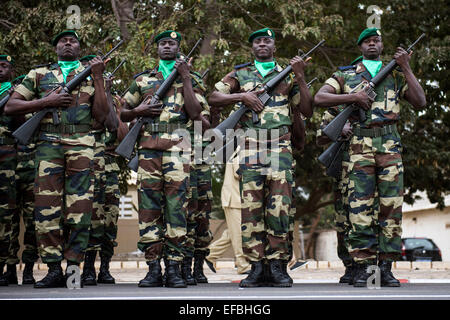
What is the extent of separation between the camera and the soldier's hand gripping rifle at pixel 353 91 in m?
6.13

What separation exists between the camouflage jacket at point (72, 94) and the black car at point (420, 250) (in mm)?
17740

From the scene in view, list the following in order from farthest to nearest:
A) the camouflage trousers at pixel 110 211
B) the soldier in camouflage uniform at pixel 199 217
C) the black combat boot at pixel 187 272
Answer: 1. the camouflage trousers at pixel 110 211
2. the soldier in camouflage uniform at pixel 199 217
3. the black combat boot at pixel 187 272

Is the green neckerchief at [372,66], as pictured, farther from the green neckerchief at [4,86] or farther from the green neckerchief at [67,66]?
the green neckerchief at [4,86]

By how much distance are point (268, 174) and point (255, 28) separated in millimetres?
8203

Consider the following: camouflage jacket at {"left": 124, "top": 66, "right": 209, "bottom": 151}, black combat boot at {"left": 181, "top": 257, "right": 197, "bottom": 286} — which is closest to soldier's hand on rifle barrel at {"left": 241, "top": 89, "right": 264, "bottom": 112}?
camouflage jacket at {"left": 124, "top": 66, "right": 209, "bottom": 151}

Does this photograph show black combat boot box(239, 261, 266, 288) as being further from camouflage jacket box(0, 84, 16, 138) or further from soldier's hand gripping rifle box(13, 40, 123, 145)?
camouflage jacket box(0, 84, 16, 138)

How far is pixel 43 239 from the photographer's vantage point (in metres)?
6.00

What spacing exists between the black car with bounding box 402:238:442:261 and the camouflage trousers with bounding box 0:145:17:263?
17.4m

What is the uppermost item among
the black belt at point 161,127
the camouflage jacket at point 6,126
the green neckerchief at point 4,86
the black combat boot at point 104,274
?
the green neckerchief at point 4,86

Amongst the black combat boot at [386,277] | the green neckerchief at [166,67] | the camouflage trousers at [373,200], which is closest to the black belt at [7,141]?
the green neckerchief at [166,67]

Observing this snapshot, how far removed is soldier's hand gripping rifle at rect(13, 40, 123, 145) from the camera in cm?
605

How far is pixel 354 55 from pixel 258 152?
943 centimetres

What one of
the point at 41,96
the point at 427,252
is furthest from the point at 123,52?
the point at 427,252
